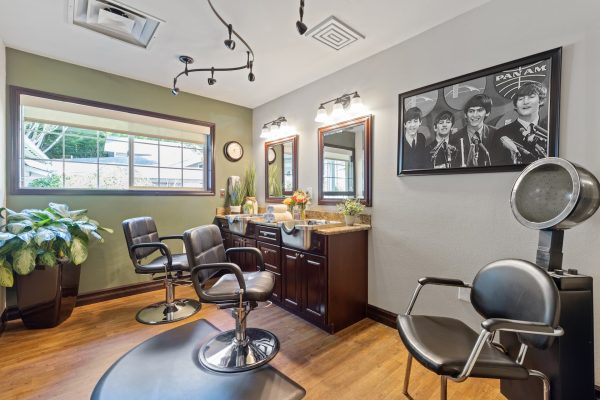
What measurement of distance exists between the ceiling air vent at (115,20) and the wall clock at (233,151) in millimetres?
1714

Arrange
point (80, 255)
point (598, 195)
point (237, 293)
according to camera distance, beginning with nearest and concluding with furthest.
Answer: point (598, 195), point (237, 293), point (80, 255)

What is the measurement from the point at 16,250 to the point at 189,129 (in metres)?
2.21

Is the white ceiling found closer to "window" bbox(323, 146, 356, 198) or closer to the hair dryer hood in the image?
"window" bbox(323, 146, 356, 198)

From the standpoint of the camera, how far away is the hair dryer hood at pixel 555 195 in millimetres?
1233

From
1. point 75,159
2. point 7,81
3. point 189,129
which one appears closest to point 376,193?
point 189,129

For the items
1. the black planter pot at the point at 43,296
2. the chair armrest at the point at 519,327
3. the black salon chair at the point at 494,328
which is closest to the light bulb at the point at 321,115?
the black salon chair at the point at 494,328

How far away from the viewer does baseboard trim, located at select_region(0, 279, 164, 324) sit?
2.56 m

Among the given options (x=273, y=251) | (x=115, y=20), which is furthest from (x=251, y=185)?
(x=115, y=20)

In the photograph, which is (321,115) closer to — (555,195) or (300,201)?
(300,201)

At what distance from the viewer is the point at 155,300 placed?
3.08 metres

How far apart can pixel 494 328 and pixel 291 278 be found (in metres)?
1.86

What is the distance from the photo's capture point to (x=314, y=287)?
95.9 inches

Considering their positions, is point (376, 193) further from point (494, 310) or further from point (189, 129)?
point (189, 129)

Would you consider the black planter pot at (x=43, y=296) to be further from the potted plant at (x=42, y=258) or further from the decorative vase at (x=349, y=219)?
the decorative vase at (x=349, y=219)
